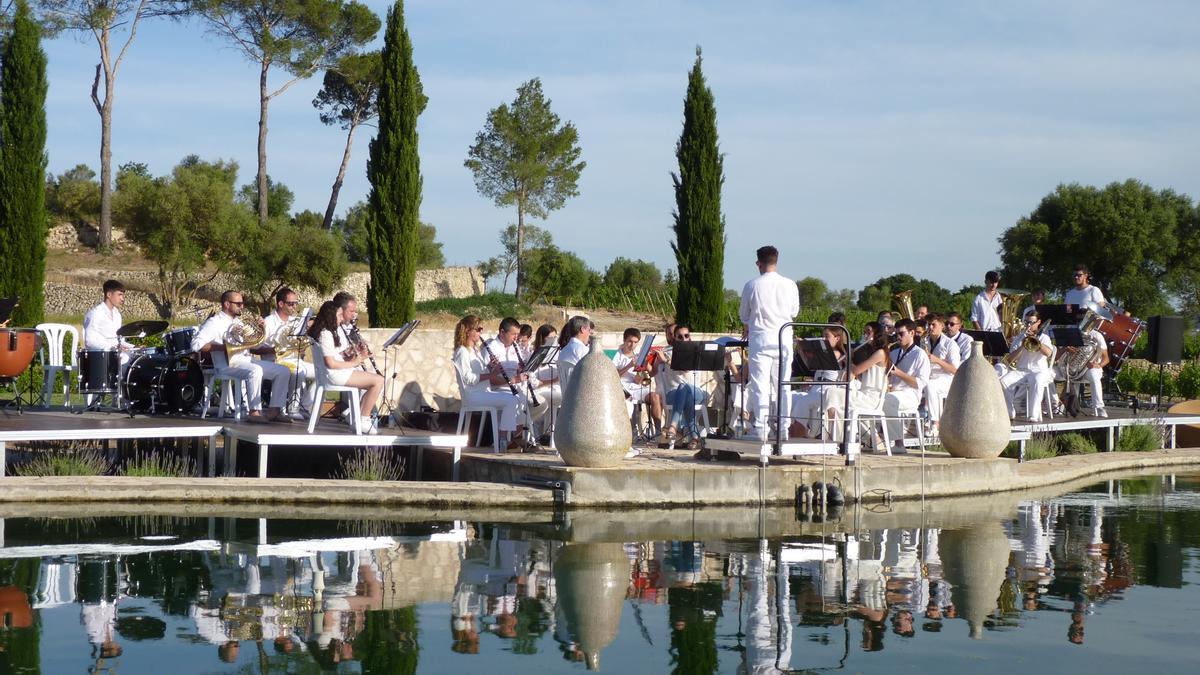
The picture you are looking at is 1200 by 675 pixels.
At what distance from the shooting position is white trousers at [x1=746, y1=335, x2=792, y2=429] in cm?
1132

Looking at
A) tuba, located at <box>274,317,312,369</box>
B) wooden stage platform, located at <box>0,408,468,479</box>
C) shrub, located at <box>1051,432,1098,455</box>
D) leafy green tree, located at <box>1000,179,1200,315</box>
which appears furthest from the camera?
leafy green tree, located at <box>1000,179,1200,315</box>

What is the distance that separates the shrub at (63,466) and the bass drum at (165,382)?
1.26 metres

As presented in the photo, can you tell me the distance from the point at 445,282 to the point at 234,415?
36.2 metres

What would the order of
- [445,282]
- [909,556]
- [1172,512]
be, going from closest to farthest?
1. [909,556]
2. [1172,512]
3. [445,282]

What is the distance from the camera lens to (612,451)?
413 inches

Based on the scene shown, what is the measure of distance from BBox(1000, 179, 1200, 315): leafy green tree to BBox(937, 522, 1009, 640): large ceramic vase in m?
39.1

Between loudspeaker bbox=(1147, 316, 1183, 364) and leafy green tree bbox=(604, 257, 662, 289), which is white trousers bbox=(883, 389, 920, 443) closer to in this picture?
loudspeaker bbox=(1147, 316, 1183, 364)

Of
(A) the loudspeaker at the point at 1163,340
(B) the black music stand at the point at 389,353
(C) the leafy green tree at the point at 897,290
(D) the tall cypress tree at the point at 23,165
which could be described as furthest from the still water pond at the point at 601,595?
(C) the leafy green tree at the point at 897,290

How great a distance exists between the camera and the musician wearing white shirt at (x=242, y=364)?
12.5 m

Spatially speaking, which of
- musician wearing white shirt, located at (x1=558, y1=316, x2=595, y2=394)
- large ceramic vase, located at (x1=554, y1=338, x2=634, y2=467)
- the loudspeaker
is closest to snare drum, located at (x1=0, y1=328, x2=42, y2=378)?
musician wearing white shirt, located at (x1=558, y1=316, x2=595, y2=394)

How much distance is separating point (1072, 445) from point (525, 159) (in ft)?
122

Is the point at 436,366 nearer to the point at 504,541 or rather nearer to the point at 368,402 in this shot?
the point at 368,402

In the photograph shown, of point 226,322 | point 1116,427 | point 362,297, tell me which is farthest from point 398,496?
point 362,297

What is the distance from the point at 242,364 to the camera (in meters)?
12.5
